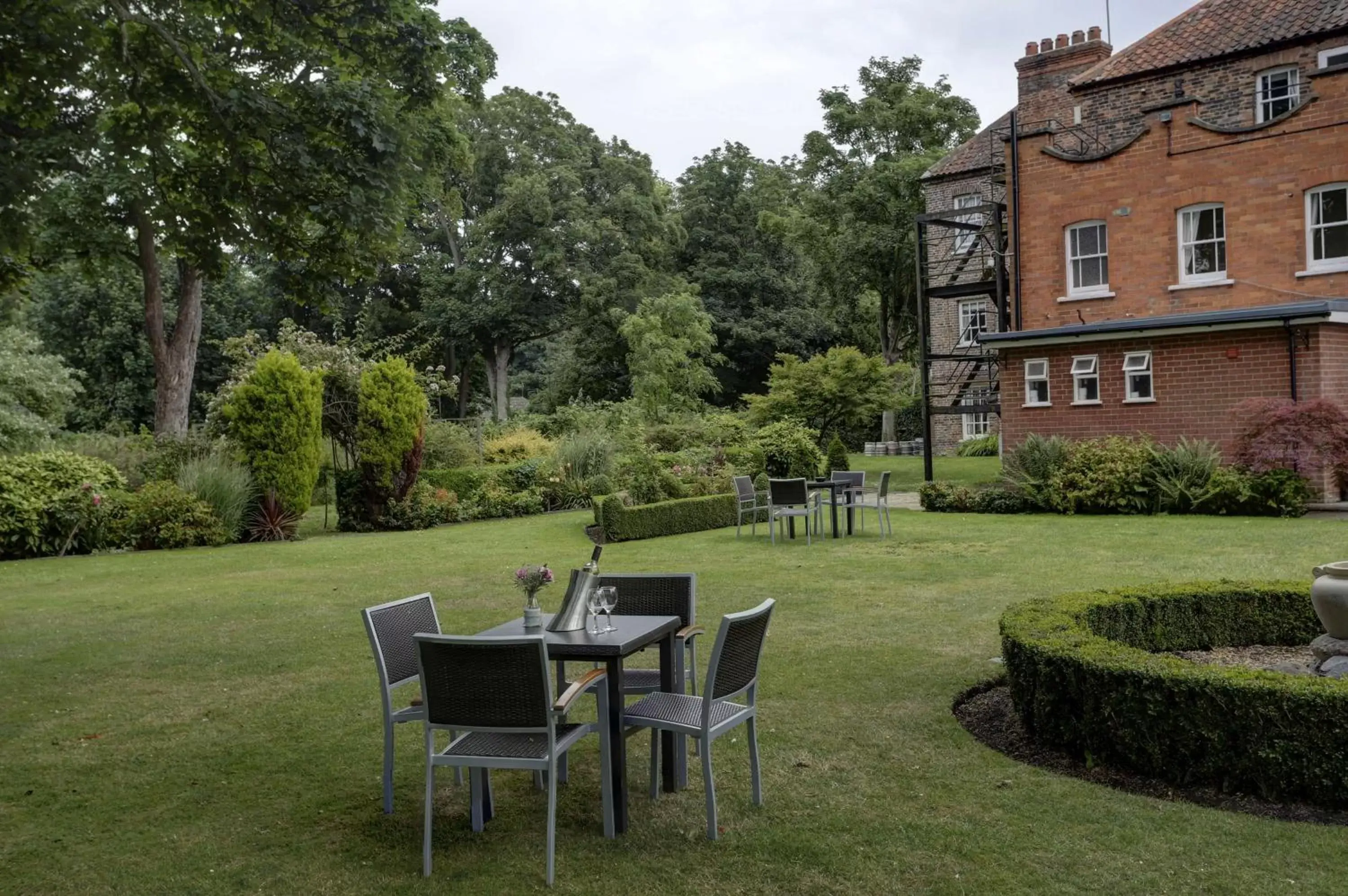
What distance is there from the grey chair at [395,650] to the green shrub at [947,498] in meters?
15.2

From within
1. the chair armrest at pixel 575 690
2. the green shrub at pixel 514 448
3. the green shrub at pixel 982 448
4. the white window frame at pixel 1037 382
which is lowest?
the chair armrest at pixel 575 690

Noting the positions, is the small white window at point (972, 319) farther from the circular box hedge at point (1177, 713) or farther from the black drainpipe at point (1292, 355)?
the circular box hedge at point (1177, 713)

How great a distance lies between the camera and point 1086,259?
22.9 meters

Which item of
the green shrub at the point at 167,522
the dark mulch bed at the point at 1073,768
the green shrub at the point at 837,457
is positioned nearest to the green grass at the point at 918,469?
the green shrub at the point at 837,457

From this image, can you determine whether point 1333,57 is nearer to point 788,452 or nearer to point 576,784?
point 788,452

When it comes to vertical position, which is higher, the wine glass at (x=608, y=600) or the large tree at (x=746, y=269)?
the large tree at (x=746, y=269)

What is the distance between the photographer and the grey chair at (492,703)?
4363mm

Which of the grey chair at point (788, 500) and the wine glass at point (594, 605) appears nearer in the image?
the wine glass at point (594, 605)

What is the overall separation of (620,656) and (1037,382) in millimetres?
18884

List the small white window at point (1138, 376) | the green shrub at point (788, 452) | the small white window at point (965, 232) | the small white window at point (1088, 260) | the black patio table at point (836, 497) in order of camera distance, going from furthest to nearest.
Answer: the small white window at point (965, 232) → the green shrub at point (788, 452) → the small white window at point (1088, 260) → the small white window at point (1138, 376) → the black patio table at point (836, 497)

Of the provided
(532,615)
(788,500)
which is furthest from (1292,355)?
(532,615)

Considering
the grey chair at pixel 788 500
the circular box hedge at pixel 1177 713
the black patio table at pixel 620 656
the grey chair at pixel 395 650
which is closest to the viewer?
the circular box hedge at pixel 1177 713

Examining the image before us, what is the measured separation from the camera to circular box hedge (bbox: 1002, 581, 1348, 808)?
186 inches

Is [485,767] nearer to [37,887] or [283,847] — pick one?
[283,847]
